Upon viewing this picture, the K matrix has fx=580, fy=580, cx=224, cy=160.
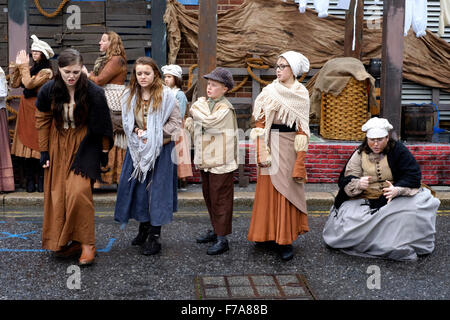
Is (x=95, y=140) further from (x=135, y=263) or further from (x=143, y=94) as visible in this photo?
(x=135, y=263)

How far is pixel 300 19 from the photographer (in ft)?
35.7

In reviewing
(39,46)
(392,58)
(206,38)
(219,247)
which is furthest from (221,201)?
(392,58)

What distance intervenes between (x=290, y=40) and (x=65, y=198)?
22.6ft

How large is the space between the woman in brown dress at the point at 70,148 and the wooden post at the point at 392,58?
170 inches

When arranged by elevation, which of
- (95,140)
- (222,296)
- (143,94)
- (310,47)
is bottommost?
(222,296)

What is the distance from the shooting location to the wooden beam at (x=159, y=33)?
1020 centimetres

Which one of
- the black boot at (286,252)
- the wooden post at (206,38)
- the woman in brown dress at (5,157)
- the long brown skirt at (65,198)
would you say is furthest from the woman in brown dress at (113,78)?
the black boot at (286,252)

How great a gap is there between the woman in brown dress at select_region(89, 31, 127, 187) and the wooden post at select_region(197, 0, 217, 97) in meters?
1.02

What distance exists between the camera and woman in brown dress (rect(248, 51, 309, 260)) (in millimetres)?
5227

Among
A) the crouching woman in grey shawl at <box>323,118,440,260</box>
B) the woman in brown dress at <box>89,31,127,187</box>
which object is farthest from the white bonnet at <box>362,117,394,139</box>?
the woman in brown dress at <box>89,31,127,187</box>

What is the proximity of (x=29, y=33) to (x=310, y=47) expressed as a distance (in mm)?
5060

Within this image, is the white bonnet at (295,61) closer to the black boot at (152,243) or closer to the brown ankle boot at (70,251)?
the black boot at (152,243)

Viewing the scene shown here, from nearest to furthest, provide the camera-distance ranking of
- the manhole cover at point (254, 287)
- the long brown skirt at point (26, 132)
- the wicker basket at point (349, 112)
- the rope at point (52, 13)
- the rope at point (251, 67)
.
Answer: the manhole cover at point (254, 287) < the long brown skirt at point (26, 132) < the wicker basket at point (349, 112) < the rope at point (52, 13) < the rope at point (251, 67)

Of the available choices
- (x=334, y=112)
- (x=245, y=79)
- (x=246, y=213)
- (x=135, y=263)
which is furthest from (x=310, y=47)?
(x=135, y=263)
